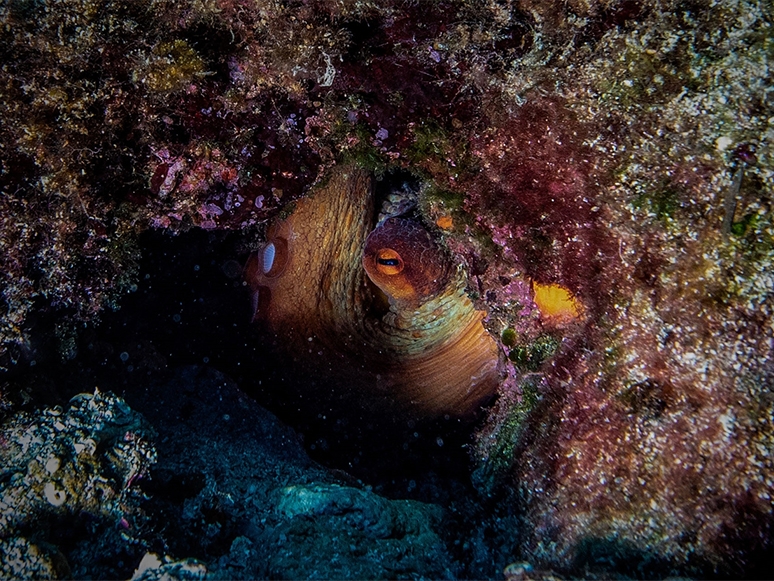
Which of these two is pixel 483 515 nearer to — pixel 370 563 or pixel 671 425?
pixel 370 563

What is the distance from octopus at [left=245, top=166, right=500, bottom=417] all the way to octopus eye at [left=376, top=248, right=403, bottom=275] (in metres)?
0.03

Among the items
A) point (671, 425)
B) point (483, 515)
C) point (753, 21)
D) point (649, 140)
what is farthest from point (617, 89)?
point (483, 515)

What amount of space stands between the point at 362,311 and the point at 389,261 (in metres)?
0.90

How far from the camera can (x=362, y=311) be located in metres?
4.06

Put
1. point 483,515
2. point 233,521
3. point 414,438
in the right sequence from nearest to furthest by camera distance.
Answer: point 233,521
point 483,515
point 414,438

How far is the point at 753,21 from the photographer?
1.89 m

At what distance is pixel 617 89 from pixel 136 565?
3.11 meters

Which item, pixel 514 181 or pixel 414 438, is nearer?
pixel 514 181

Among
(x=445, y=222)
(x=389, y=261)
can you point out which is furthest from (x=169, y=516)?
(x=445, y=222)

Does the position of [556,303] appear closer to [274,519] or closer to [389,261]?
[389,261]

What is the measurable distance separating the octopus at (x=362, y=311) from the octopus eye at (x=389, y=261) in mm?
25

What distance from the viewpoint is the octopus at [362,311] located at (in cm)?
358

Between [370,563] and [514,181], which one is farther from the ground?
[514,181]

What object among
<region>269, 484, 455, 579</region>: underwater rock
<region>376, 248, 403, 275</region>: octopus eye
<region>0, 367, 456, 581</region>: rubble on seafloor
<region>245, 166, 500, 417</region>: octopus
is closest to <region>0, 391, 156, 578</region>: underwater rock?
<region>0, 367, 456, 581</region>: rubble on seafloor
